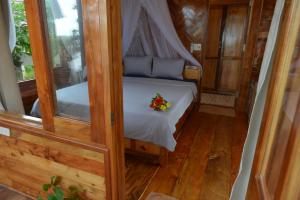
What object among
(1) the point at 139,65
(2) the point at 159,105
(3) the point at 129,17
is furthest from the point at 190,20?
(2) the point at 159,105

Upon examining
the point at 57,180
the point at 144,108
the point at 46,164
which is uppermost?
the point at 144,108

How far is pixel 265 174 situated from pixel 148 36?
334 centimetres

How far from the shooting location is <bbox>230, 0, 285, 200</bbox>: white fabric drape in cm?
103

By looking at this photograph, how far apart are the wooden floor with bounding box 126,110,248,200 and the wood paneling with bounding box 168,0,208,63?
58.2 inches

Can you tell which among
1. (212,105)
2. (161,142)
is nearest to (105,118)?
(161,142)

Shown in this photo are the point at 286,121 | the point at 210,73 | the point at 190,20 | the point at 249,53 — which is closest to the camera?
the point at 286,121

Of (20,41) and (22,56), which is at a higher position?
(20,41)

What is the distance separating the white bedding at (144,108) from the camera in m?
1.46

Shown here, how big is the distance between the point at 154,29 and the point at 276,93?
10.3 feet

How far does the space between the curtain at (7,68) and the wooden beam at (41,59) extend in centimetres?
68

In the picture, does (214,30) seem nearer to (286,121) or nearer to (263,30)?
(263,30)

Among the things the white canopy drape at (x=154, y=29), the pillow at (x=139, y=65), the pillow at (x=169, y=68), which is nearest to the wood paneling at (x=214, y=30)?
the white canopy drape at (x=154, y=29)

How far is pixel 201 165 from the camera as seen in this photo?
7.98 feet

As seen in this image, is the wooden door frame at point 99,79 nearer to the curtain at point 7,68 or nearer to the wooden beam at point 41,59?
the wooden beam at point 41,59
